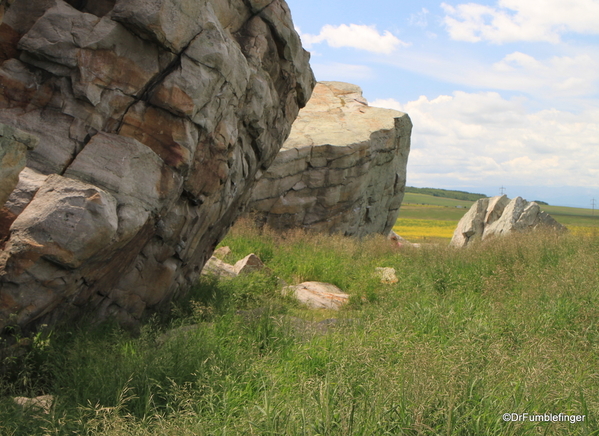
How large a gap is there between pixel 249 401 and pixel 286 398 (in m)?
0.30

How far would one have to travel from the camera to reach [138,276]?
5.75 meters

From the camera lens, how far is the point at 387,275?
391 inches

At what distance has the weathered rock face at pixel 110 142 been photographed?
159 inches

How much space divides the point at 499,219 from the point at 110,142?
54.0 feet

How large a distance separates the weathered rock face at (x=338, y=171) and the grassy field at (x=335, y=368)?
8.05 metres

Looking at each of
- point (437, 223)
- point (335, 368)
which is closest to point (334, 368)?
point (335, 368)

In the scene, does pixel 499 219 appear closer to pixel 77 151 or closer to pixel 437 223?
pixel 77 151

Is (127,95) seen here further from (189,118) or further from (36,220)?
(36,220)

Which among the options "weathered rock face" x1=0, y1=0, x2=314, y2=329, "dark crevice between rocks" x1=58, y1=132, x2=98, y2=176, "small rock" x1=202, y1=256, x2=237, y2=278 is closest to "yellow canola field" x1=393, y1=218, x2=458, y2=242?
"small rock" x1=202, y1=256, x2=237, y2=278

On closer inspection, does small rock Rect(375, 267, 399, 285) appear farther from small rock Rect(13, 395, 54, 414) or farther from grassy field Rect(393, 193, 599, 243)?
small rock Rect(13, 395, 54, 414)

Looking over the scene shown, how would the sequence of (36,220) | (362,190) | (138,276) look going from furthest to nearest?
1. (362,190)
2. (138,276)
3. (36,220)

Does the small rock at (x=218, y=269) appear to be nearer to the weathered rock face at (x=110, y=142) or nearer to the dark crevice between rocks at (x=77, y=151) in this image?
the weathered rock face at (x=110, y=142)

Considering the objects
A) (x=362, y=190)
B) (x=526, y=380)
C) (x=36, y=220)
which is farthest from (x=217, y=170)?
(x=362, y=190)

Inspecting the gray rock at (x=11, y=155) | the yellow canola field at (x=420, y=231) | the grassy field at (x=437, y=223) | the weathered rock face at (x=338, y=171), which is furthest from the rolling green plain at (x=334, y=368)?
the yellow canola field at (x=420, y=231)
